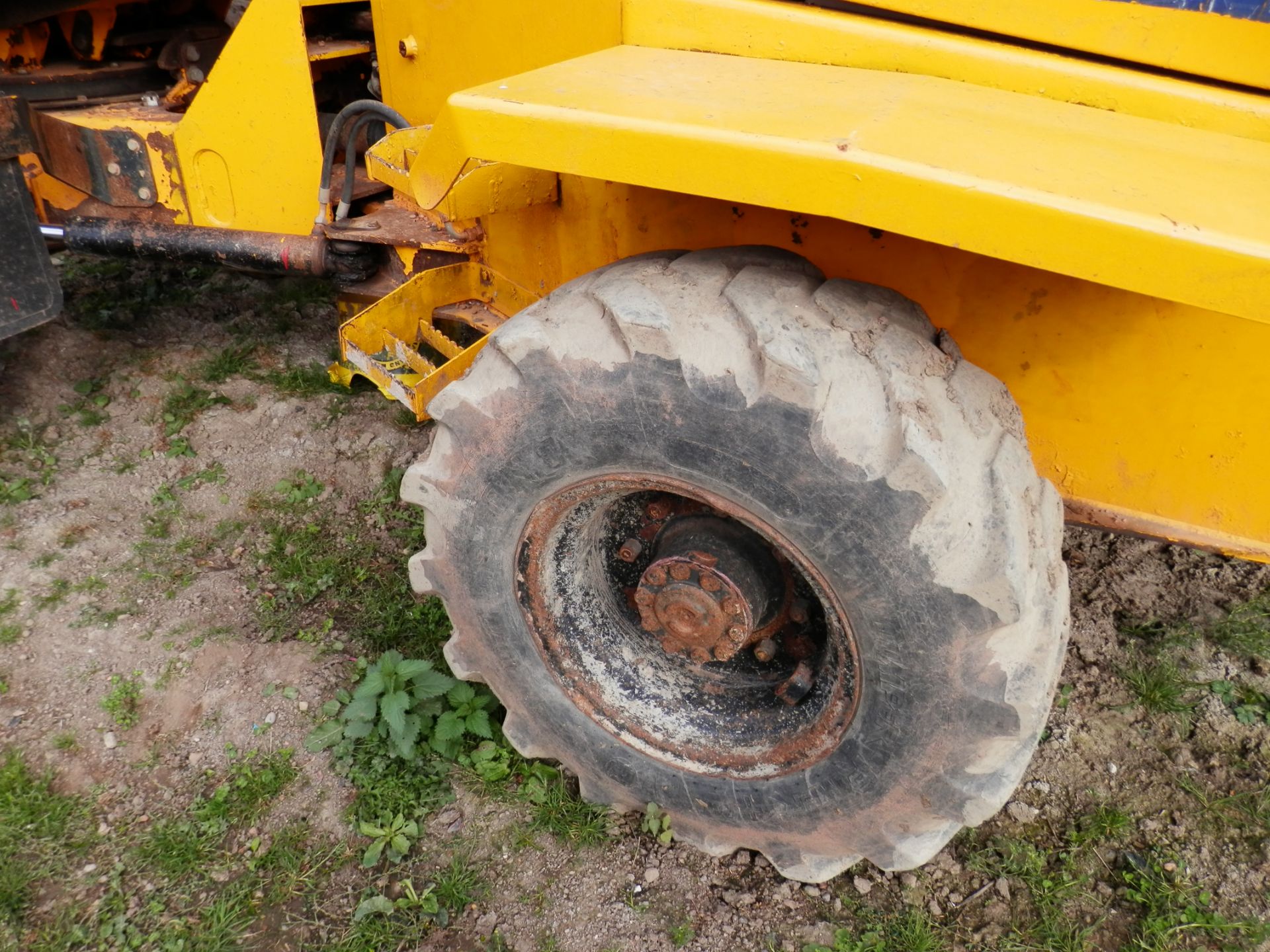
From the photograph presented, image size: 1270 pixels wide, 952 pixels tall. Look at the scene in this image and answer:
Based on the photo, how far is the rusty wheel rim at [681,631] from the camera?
77.9 inches

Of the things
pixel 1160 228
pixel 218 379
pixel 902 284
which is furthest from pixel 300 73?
pixel 1160 228

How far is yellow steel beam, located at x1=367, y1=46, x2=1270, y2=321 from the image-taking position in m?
1.26

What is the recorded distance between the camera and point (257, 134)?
2.82 m

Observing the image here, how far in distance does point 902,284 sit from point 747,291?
0.48 metres

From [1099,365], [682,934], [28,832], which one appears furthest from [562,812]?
[1099,365]

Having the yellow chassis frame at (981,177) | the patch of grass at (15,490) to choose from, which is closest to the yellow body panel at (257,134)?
the yellow chassis frame at (981,177)

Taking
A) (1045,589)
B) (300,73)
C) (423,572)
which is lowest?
(423,572)

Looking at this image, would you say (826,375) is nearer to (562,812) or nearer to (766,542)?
(766,542)

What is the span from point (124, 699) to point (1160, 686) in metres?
2.94

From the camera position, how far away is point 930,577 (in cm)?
158

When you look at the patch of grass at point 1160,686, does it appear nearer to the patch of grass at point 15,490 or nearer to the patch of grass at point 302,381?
the patch of grass at point 302,381

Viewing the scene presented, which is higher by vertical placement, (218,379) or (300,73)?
(300,73)

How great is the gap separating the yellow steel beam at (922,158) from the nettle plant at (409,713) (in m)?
1.37

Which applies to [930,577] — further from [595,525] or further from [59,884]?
[59,884]
